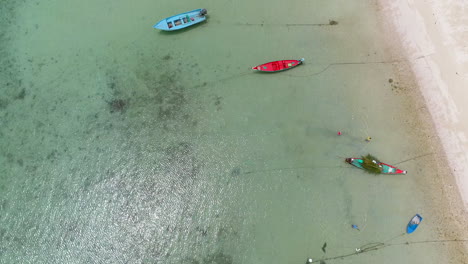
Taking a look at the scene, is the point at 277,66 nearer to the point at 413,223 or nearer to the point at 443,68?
the point at 443,68

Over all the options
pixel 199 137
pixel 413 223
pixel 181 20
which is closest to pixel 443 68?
pixel 413 223

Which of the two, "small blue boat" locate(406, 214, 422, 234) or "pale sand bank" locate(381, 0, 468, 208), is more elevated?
"pale sand bank" locate(381, 0, 468, 208)

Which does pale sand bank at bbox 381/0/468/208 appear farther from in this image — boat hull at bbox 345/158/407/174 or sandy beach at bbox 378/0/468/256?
boat hull at bbox 345/158/407/174

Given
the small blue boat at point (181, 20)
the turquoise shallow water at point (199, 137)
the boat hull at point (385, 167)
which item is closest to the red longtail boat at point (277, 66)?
the turquoise shallow water at point (199, 137)

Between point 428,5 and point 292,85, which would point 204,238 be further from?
point 428,5

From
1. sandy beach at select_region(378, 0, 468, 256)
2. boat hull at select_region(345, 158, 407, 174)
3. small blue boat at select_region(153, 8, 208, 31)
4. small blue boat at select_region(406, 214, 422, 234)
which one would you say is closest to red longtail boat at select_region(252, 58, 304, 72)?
small blue boat at select_region(153, 8, 208, 31)

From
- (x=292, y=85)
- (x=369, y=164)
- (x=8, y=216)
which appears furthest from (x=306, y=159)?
(x=8, y=216)
